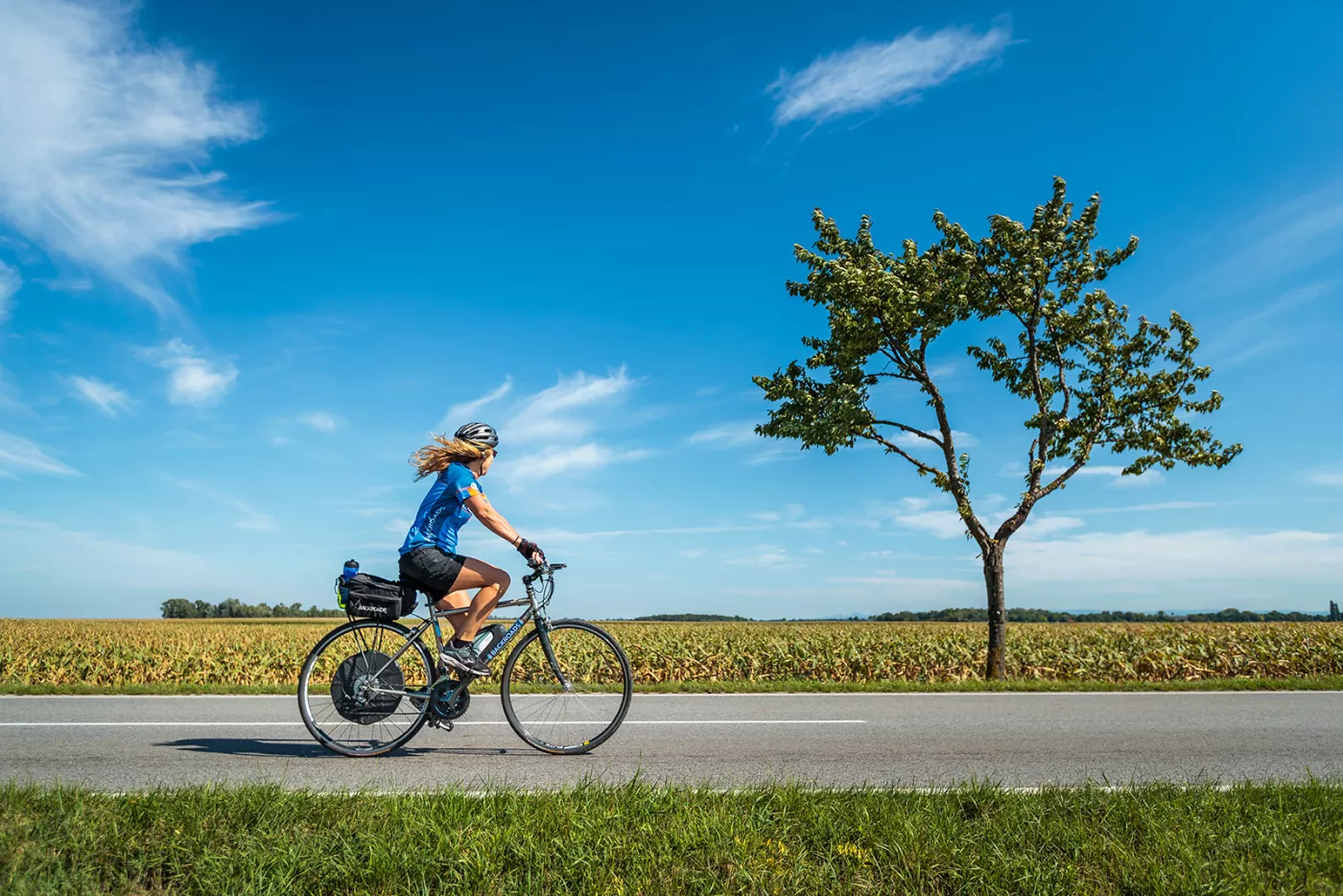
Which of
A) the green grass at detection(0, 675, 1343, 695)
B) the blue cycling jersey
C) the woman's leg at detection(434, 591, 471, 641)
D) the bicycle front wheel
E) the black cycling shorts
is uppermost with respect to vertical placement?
the blue cycling jersey

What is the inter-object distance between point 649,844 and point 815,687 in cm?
842

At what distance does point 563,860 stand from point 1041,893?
6.57 feet

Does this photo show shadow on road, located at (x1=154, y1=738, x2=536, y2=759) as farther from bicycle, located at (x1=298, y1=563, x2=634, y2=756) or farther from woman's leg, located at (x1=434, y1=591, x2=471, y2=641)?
woman's leg, located at (x1=434, y1=591, x2=471, y2=641)

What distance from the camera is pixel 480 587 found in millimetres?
6461

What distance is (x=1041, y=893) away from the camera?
3.45 meters

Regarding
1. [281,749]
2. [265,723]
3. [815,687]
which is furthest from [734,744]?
[815,687]

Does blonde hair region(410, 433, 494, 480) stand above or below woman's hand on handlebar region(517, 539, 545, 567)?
above

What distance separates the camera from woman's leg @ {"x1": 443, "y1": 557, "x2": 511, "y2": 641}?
6402 millimetres

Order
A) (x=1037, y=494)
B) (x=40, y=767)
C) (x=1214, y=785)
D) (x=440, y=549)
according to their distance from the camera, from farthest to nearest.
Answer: (x=1037, y=494), (x=440, y=549), (x=40, y=767), (x=1214, y=785)

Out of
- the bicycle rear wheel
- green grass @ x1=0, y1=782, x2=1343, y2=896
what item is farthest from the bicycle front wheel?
green grass @ x1=0, y1=782, x2=1343, y2=896

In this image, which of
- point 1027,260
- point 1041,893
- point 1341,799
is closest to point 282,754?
point 1041,893

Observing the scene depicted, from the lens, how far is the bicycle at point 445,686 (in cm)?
634

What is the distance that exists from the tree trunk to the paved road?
16.4 ft

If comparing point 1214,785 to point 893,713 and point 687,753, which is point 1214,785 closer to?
point 687,753
